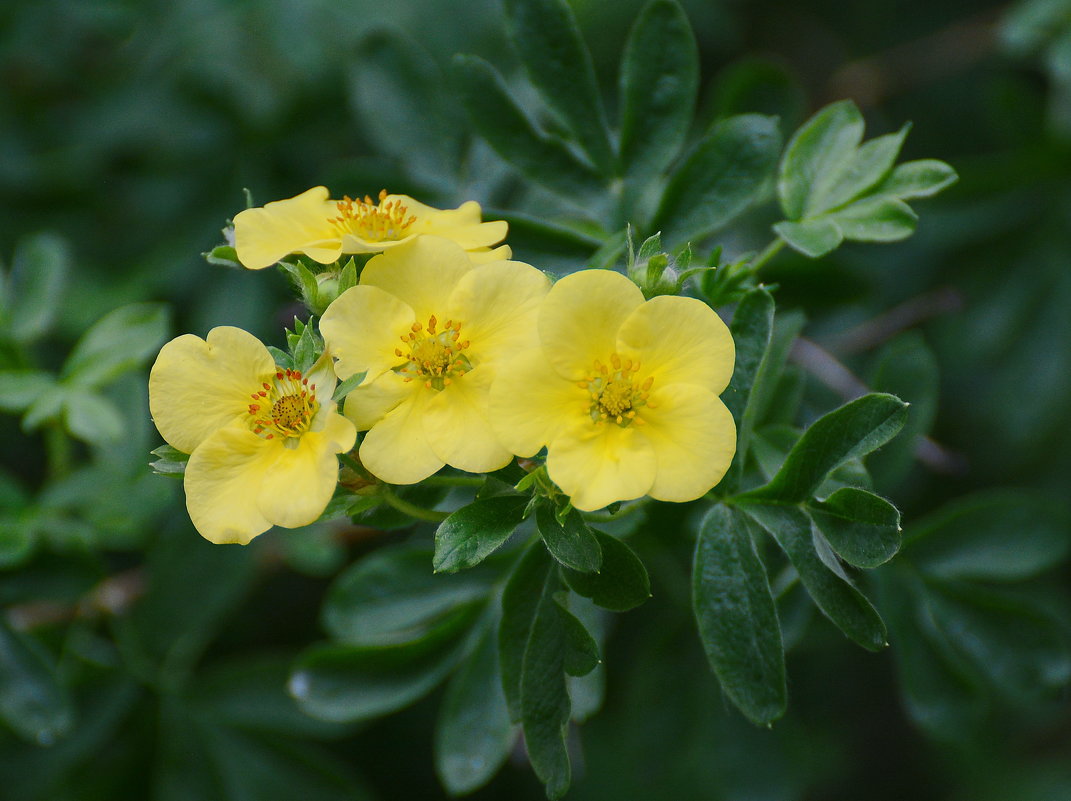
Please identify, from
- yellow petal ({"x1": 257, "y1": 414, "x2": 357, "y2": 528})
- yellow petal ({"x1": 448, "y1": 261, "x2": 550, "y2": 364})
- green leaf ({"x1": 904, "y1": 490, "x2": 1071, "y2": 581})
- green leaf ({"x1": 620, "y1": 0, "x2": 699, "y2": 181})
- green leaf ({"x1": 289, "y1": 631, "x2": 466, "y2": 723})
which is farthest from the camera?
green leaf ({"x1": 904, "y1": 490, "x2": 1071, "y2": 581})

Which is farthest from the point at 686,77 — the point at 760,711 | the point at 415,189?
the point at 760,711

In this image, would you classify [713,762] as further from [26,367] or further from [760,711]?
[26,367]

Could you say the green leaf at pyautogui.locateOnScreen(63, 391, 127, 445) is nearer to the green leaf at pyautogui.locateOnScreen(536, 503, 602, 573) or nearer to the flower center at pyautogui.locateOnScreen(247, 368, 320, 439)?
the flower center at pyautogui.locateOnScreen(247, 368, 320, 439)

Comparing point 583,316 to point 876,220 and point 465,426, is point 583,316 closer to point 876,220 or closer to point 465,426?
point 465,426

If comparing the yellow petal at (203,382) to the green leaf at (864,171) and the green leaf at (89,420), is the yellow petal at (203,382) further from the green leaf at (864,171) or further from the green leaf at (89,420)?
the green leaf at (864,171)

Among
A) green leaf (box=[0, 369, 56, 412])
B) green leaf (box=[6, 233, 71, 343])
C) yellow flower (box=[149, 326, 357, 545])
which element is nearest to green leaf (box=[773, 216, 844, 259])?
yellow flower (box=[149, 326, 357, 545])


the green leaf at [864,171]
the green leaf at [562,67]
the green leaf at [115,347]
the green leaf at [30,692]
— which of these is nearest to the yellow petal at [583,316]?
the green leaf at [864,171]

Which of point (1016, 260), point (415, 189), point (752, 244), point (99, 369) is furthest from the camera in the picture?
point (1016, 260)
